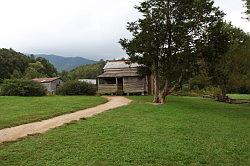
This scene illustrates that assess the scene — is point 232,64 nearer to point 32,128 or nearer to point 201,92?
point 201,92

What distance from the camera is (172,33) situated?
34.7 meters

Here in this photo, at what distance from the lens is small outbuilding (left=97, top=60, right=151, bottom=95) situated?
5153 cm

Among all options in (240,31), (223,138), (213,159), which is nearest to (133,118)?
(223,138)

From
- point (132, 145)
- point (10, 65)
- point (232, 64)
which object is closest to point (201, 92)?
point (232, 64)

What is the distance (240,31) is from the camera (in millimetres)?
52188

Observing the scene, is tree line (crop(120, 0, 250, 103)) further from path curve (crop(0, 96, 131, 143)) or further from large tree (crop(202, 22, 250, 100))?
path curve (crop(0, 96, 131, 143))

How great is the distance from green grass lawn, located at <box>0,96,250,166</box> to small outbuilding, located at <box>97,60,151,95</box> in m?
31.3

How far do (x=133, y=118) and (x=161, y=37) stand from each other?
14052mm

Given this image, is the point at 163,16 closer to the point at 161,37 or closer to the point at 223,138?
the point at 161,37

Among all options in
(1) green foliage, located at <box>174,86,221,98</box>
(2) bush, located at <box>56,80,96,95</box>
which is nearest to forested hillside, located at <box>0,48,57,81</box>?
(2) bush, located at <box>56,80,96,95</box>

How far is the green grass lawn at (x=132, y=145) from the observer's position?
472 inches

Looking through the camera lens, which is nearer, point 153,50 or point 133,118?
point 133,118

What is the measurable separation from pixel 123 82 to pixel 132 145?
3837cm

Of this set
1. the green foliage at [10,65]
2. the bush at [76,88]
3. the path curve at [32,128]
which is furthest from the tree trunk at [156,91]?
the green foliage at [10,65]
